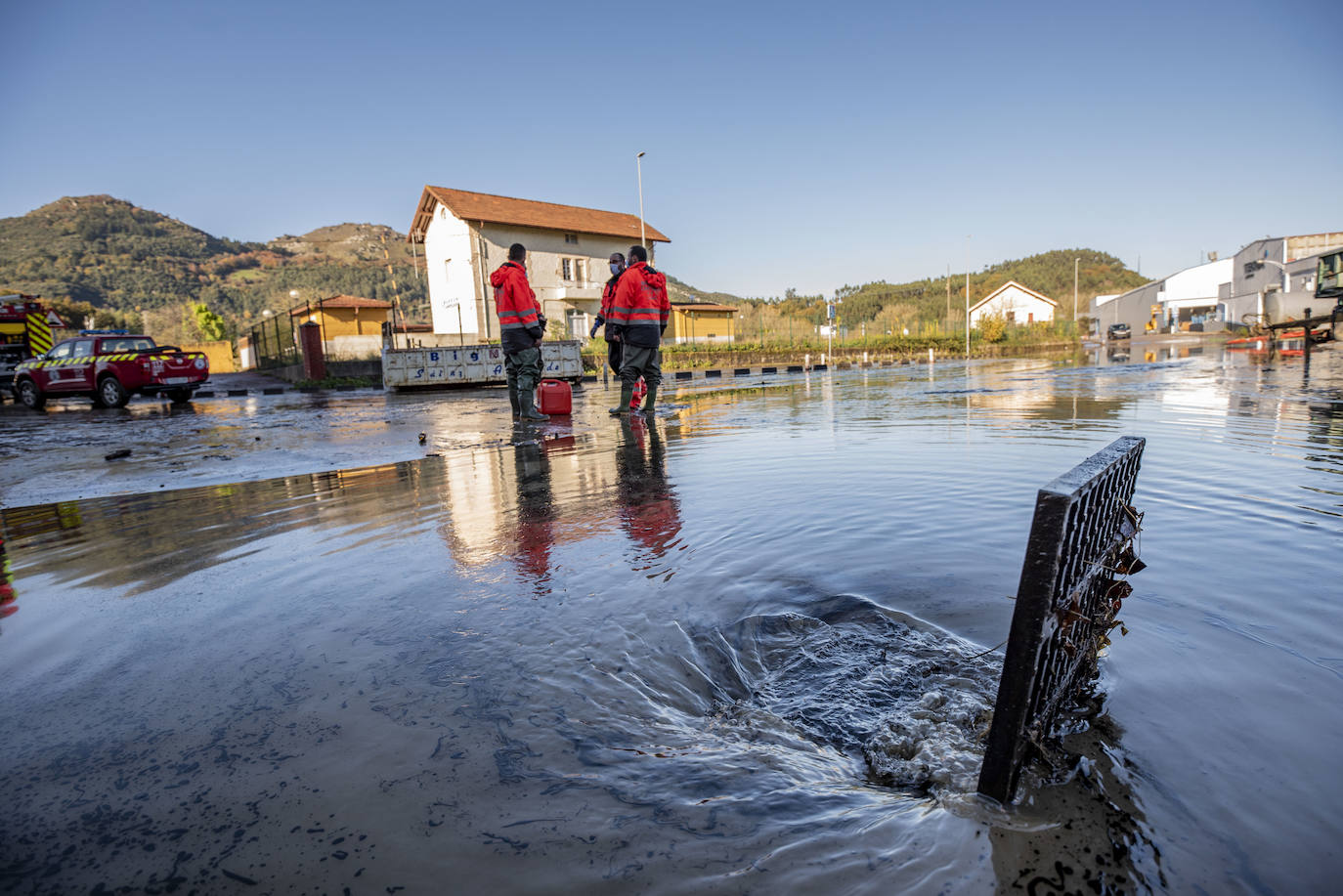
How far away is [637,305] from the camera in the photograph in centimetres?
1040

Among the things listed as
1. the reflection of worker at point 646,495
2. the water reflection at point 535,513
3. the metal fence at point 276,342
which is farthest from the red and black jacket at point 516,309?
the metal fence at point 276,342

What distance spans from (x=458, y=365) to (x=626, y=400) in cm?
1079

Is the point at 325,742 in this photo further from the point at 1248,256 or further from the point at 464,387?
the point at 1248,256

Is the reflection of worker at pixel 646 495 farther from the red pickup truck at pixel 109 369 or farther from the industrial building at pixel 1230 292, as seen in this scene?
the industrial building at pixel 1230 292

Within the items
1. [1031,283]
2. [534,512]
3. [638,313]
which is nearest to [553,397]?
[638,313]

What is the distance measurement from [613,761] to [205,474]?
6562mm

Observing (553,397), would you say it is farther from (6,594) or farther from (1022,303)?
(1022,303)

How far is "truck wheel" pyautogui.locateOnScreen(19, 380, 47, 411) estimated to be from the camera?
17031 millimetres

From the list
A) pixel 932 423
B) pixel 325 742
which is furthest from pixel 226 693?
pixel 932 423

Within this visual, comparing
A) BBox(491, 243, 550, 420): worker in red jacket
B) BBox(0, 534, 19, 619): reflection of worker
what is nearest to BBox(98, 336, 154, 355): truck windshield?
BBox(491, 243, 550, 420): worker in red jacket

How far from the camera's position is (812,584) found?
124 inches

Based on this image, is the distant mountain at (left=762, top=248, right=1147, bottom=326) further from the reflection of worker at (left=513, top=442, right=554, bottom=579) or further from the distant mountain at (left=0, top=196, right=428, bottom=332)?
the reflection of worker at (left=513, top=442, right=554, bottom=579)

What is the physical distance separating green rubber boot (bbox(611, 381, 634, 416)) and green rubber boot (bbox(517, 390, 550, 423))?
3.73ft

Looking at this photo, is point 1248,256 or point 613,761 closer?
point 613,761
